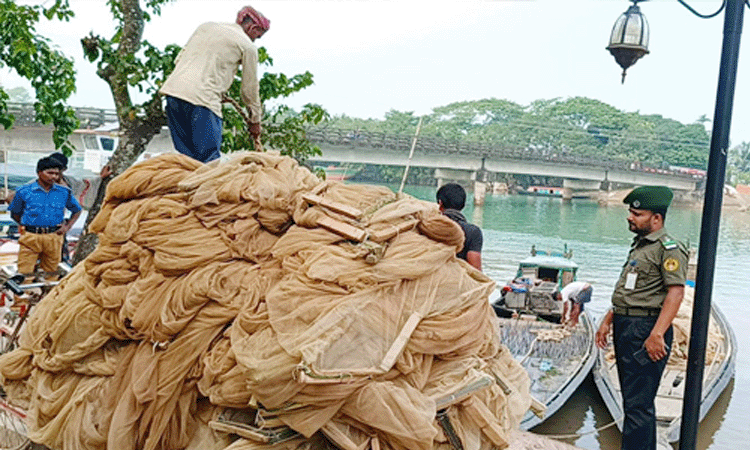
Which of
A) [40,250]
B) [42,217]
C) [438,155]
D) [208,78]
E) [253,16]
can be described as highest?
[253,16]

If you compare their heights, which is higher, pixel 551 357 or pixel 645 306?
pixel 645 306

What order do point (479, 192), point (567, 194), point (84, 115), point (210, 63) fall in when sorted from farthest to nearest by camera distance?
point (567, 194), point (479, 192), point (84, 115), point (210, 63)

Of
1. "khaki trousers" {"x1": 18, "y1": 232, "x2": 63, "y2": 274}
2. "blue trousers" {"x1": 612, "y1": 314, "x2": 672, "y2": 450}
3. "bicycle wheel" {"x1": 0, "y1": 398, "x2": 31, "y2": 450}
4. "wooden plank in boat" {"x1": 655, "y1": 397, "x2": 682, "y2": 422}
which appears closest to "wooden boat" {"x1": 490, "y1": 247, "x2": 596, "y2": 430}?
"wooden plank in boat" {"x1": 655, "y1": 397, "x2": 682, "y2": 422}

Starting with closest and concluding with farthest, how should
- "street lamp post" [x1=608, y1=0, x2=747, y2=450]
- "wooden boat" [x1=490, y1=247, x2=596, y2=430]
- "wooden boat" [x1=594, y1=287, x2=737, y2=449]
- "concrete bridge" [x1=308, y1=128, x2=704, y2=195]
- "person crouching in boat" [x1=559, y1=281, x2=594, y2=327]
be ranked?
"street lamp post" [x1=608, y1=0, x2=747, y2=450] < "wooden boat" [x1=594, y1=287, x2=737, y2=449] < "wooden boat" [x1=490, y1=247, x2=596, y2=430] < "person crouching in boat" [x1=559, y1=281, x2=594, y2=327] < "concrete bridge" [x1=308, y1=128, x2=704, y2=195]

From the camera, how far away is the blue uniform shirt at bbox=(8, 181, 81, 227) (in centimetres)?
841

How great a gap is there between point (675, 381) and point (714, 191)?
7.69 meters

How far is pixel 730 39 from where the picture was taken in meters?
4.63

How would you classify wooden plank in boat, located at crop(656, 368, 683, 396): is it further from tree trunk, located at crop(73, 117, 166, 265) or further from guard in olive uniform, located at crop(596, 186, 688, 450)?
tree trunk, located at crop(73, 117, 166, 265)

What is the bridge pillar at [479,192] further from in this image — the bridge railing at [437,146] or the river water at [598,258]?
the bridge railing at [437,146]

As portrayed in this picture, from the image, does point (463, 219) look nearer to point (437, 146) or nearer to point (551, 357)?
point (551, 357)

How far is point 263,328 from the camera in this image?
115 inches

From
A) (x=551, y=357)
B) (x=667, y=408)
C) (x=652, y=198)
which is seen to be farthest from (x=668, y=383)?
(x=652, y=198)

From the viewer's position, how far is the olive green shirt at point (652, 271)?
16.7 feet

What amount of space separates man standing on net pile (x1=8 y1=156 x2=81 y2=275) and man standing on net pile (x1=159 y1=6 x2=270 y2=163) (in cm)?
393
